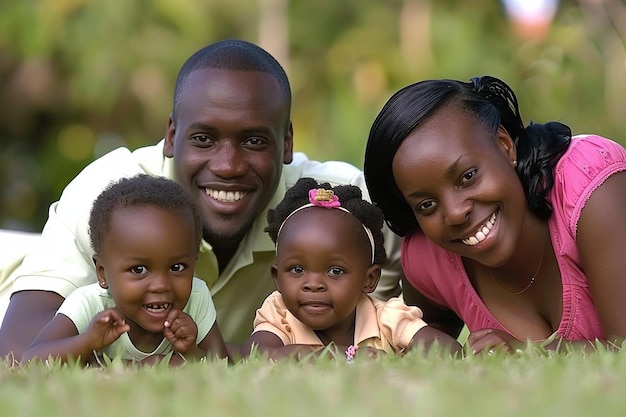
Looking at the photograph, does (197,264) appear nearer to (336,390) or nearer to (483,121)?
(483,121)

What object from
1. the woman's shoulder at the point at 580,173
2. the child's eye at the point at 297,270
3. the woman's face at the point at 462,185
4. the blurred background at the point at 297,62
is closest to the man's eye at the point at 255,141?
the child's eye at the point at 297,270

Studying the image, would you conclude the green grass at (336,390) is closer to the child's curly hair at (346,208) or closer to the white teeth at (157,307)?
the white teeth at (157,307)

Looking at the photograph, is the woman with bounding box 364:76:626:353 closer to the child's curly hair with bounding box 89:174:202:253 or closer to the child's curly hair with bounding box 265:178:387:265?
the child's curly hair with bounding box 265:178:387:265

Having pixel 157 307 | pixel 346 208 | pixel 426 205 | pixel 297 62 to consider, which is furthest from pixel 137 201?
pixel 297 62

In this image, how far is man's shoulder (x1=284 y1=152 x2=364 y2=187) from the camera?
6.11 metres

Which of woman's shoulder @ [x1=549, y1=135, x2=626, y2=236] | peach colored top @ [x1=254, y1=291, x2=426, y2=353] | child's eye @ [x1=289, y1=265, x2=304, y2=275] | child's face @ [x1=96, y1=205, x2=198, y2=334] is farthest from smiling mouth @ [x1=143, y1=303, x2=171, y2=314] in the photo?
woman's shoulder @ [x1=549, y1=135, x2=626, y2=236]

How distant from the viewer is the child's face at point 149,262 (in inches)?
190

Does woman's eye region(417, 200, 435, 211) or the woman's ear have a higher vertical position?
the woman's ear

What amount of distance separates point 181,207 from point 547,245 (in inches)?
64.7

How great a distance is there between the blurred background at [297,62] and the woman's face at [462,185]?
29.7ft

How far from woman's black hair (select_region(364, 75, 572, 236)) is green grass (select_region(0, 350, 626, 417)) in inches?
49.4

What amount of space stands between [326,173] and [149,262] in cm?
157

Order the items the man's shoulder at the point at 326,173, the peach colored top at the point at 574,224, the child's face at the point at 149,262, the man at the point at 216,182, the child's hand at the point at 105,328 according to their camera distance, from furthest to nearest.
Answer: the man's shoulder at the point at 326,173 → the man at the point at 216,182 → the peach colored top at the point at 574,224 → the child's face at the point at 149,262 → the child's hand at the point at 105,328

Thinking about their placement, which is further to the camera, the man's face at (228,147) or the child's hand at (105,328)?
the man's face at (228,147)
